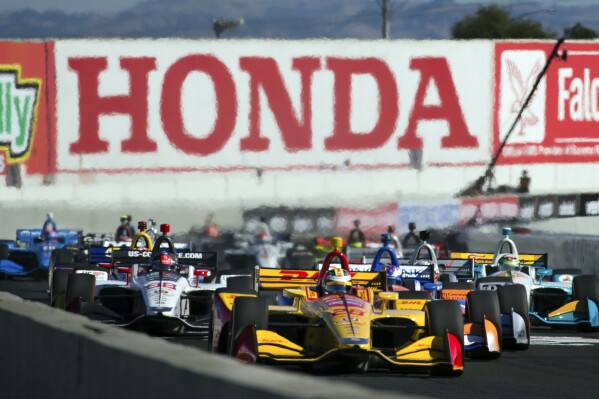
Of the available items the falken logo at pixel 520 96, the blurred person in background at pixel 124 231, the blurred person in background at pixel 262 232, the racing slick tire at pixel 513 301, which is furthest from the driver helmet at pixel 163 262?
the falken logo at pixel 520 96

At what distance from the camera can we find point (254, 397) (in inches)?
239

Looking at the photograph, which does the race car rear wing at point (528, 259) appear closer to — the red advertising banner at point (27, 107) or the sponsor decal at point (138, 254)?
the sponsor decal at point (138, 254)

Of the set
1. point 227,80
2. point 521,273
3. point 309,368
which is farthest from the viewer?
point 227,80

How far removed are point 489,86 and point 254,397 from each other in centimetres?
5153

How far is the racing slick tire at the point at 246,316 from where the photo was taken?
13.1 metres

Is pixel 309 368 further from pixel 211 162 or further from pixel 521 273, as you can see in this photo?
pixel 211 162

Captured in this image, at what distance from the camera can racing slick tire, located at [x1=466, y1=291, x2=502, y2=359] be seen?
15352 millimetres

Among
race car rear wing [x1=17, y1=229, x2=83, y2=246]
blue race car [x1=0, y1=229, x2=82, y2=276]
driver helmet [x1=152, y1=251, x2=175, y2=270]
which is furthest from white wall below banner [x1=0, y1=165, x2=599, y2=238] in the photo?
driver helmet [x1=152, y1=251, x2=175, y2=270]

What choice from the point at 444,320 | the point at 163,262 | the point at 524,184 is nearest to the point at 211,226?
the point at 524,184

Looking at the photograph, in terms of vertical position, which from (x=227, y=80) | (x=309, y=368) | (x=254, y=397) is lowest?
(x=309, y=368)

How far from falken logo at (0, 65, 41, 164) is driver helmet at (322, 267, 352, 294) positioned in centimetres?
3710

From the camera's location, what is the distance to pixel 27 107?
50.9m

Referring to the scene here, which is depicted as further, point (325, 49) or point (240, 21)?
point (240, 21)

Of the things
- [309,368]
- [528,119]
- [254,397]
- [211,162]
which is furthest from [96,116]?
[254,397]
